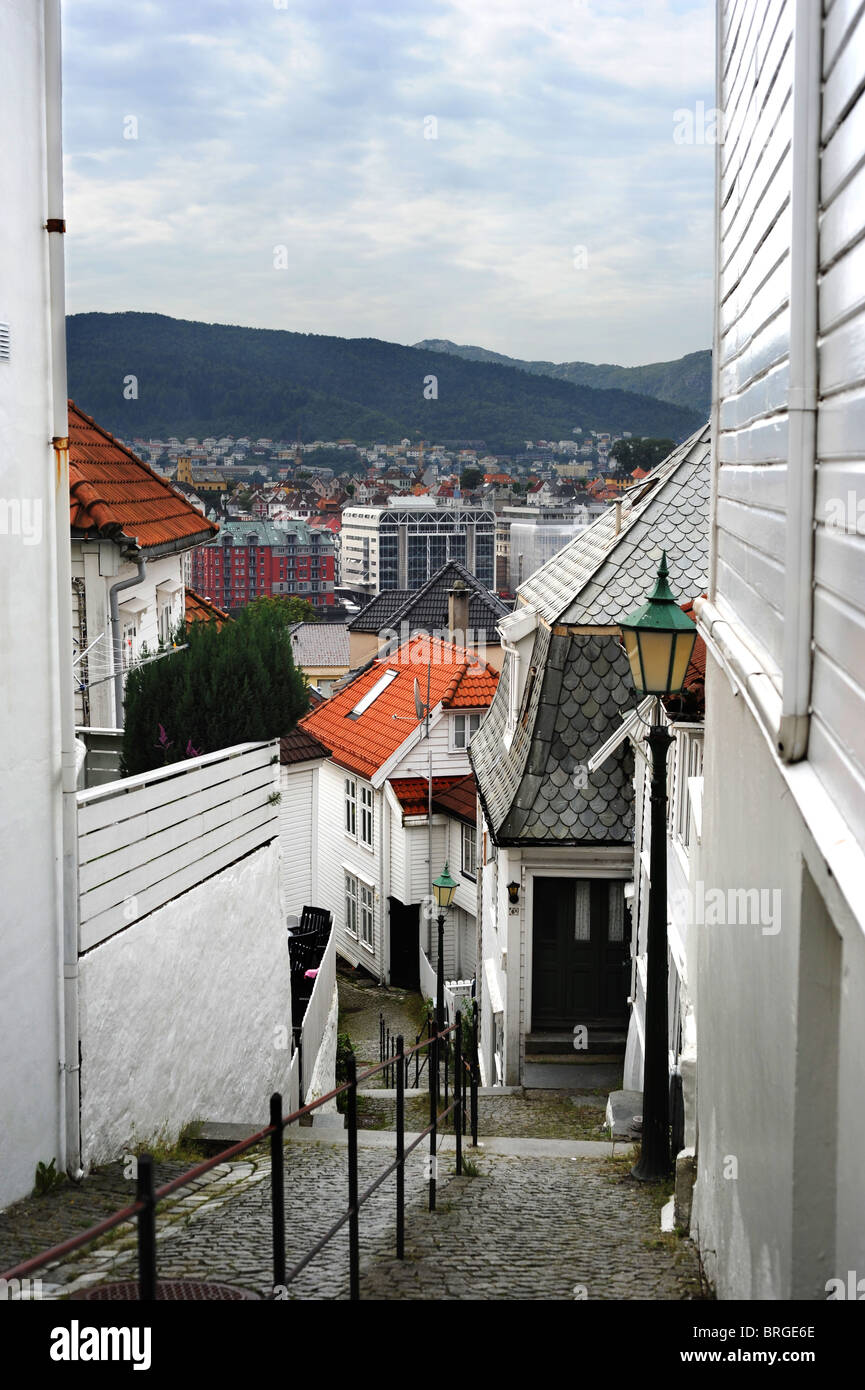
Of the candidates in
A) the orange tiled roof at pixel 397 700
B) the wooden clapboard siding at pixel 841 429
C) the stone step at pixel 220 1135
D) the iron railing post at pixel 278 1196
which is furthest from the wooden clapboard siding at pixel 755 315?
the orange tiled roof at pixel 397 700

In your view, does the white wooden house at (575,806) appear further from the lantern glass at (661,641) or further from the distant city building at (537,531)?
the distant city building at (537,531)

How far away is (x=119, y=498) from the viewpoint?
50.8 feet

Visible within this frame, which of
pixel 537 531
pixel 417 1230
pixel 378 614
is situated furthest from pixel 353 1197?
pixel 537 531

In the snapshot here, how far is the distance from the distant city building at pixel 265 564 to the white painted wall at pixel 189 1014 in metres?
144

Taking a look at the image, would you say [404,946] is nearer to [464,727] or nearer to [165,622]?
[464,727]

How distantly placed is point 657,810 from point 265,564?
157 meters

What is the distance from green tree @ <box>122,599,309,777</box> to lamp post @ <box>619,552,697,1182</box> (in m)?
4.96

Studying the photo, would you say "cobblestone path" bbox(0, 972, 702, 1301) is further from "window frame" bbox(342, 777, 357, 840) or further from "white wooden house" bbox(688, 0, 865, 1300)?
"window frame" bbox(342, 777, 357, 840)

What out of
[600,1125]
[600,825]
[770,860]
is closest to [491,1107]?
[600,1125]

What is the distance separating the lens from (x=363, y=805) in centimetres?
3066

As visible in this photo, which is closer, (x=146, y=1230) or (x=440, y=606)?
(x=146, y=1230)

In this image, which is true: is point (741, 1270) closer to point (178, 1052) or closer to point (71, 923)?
point (71, 923)

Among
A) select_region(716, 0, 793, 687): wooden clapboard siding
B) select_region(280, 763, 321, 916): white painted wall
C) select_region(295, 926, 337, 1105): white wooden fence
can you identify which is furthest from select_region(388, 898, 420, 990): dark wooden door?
select_region(716, 0, 793, 687): wooden clapboard siding

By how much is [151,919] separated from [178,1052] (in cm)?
109
